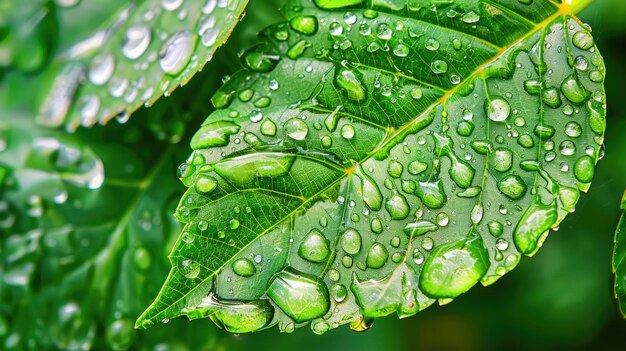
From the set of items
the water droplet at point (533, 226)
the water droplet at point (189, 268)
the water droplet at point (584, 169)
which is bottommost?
the water droplet at point (189, 268)

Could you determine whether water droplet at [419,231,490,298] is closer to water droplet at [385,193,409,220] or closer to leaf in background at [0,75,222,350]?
water droplet at [385,193,409,220]

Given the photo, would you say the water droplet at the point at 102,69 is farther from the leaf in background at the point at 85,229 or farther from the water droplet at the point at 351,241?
the water droplet at the point at 351,241

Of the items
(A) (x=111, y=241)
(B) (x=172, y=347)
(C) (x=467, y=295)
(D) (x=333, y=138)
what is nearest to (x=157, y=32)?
(D) (x=333, y=138)

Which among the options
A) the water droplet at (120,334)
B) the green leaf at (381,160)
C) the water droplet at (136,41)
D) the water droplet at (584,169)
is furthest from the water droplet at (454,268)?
the water droplet at (120,334)

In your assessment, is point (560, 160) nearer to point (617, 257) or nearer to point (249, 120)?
point (617, 257)

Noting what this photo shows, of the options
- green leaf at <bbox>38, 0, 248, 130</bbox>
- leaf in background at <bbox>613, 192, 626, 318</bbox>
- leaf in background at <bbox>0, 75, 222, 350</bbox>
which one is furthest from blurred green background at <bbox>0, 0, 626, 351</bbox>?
leaf in background at <bbox>613, 192, 626, 318</bbox>
